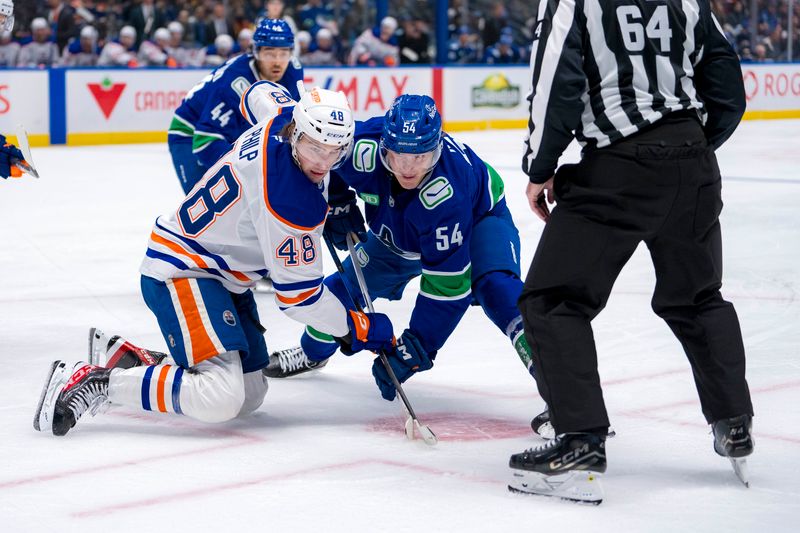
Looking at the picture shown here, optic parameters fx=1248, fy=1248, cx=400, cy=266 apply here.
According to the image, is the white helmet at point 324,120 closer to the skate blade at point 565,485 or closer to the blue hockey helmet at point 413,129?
the blue hockey helmet at point 413,129

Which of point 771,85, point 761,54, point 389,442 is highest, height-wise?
point 389,442

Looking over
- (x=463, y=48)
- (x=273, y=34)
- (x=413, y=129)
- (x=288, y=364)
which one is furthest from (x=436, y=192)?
(x=463, y=48)

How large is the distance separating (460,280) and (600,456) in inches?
32.2

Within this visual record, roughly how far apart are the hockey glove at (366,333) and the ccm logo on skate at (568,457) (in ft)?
2.37

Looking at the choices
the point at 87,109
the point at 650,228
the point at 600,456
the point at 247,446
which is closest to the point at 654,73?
the point at 650,228

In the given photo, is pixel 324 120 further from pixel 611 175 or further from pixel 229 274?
pixel 611 175

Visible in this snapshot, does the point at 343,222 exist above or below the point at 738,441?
above

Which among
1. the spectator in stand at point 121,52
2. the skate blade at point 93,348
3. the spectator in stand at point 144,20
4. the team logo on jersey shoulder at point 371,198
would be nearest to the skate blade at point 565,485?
the team logo on jersey shoulder at point 371,198

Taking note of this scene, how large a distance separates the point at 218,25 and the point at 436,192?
11.3m

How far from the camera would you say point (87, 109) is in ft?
40.3

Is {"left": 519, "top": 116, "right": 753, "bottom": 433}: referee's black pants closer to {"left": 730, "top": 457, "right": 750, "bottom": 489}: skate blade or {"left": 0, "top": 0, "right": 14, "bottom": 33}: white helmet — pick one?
{"left": 730, "top": 457, "right": 750, "bottom": 489}: skate blade

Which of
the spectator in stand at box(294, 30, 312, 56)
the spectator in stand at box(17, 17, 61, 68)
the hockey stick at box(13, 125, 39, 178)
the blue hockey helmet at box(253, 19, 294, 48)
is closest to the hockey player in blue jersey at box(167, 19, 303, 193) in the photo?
the blue hockey helmet at box(253, 19, 294, 48)

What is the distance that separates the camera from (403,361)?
3447 mm

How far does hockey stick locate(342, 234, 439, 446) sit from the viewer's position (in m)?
3.21
